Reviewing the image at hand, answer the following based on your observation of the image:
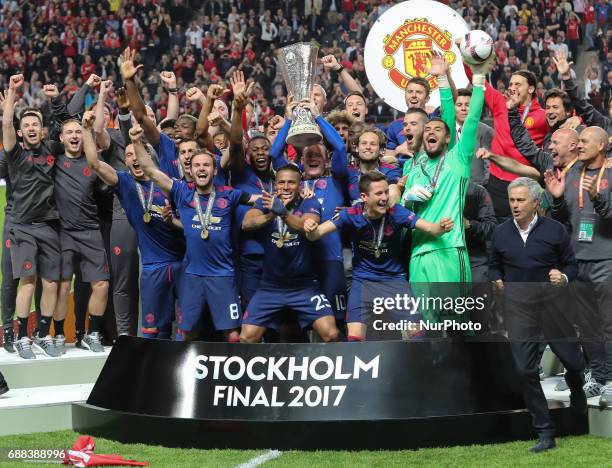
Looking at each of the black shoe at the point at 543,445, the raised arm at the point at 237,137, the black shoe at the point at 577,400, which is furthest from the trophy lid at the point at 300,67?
the black shoe at the point at 543,445

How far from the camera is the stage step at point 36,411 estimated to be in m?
8.05

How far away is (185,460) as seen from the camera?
281 inches

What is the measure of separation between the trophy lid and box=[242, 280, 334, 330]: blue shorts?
1.48 meters

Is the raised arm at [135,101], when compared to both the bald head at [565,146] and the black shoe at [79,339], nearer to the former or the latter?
the black shoe at [79,339]

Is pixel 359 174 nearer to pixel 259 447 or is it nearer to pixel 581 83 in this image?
pixel 259 447

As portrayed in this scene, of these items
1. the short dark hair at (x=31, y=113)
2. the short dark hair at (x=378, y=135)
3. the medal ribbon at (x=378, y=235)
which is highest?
the short dark hair at (x=31, y=113)

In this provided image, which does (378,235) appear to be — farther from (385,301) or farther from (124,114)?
(124,114)

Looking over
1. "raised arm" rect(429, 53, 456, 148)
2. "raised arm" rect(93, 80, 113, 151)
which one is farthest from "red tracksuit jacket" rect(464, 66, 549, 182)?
"raised arm" rect(93, 80, 113, 151)

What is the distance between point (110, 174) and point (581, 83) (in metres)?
16.1

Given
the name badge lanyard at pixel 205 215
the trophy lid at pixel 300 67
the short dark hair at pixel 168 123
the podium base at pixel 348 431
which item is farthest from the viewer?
the short dark hair at pixel 168 123

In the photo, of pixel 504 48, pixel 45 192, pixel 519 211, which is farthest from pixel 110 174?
pixel 504 48

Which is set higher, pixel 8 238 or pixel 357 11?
pixel 357 11

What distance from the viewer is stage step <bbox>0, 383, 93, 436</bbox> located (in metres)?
8.05

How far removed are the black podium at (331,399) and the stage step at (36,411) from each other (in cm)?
50
